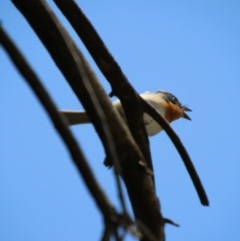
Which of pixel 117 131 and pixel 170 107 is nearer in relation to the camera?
pixel 117 131

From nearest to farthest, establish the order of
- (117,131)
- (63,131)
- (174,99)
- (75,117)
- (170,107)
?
(63,131) < (117,131) < (75,117) < (170,107) < (174,99)

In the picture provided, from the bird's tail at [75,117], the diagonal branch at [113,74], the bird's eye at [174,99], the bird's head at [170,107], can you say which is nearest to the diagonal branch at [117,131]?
the diagonal branch at [113,74]

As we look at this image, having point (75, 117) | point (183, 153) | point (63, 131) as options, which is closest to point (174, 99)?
point (75, 117)

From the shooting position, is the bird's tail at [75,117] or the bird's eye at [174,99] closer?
the bird's tail at [75,117]

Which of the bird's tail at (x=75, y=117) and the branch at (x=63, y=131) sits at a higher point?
the bird's tail at (x=75, y=117)

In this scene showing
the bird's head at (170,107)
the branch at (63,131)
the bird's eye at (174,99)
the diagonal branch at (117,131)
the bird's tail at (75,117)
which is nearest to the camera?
the branch at (63,131)

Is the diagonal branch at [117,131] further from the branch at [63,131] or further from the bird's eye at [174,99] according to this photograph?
the bird's eye at [174,99]

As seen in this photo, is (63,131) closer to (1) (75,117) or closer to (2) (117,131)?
(2) (117,131)

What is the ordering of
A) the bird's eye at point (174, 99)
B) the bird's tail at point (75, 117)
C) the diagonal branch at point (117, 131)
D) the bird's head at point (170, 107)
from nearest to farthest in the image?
the diagonal branch at point (117, 131), the bird's tail at point (75, 117), the bird's head at point (170, 107), the bird's eye at point (174, 99)

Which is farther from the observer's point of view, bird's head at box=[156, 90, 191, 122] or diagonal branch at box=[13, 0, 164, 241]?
bird's head at box=[156, 90, 191, 122]

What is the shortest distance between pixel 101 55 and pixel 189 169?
18.4 inches

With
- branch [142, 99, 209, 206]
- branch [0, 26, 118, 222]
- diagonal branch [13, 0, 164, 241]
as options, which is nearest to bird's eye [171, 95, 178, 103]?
branch [142, 99, 209, 206]

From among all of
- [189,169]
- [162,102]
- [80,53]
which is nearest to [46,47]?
[80,53]

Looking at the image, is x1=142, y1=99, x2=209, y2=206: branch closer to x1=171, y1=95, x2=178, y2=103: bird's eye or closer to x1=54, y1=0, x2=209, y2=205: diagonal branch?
x1=54, y1=0, x2=209, y2=205: diagonal branch
